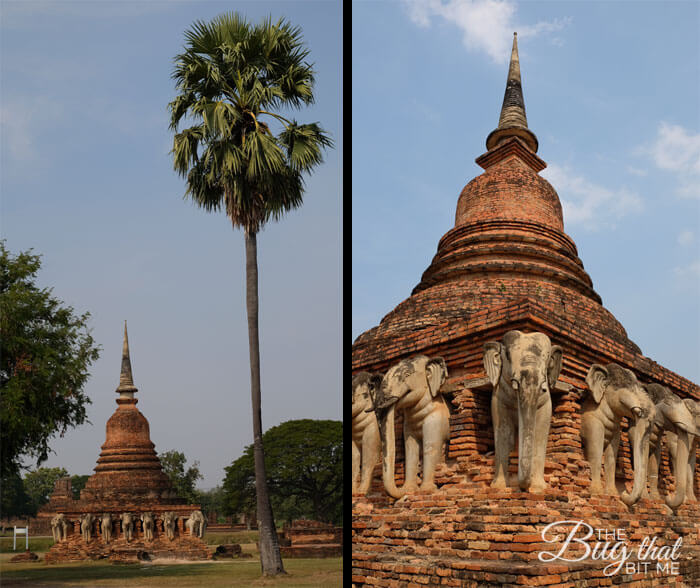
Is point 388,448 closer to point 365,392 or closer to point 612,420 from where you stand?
point 365,392

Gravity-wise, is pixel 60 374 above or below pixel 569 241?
below

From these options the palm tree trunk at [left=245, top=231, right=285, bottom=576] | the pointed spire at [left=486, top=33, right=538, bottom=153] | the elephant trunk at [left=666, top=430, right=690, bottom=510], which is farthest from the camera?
the pointed spire at [left=486, top=33, right=538, bottom=153]

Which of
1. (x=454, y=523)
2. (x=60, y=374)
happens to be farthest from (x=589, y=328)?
(x=60, y=374)

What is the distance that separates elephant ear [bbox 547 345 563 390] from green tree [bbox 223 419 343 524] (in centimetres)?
1952

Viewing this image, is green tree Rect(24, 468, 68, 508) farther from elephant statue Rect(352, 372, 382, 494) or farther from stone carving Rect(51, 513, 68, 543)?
elephant statue Rect(352, 372, 382, 494)

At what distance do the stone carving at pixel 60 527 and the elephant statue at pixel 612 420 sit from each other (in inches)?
566

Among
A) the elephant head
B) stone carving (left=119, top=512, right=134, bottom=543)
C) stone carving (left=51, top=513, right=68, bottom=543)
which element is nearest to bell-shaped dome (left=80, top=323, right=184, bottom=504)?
stone carving (left=119, top=512, right=134, bottom=543)

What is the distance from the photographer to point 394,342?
390 inches

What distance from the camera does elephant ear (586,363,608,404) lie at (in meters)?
8.65

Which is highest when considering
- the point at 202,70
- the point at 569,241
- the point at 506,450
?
the point at 202,70

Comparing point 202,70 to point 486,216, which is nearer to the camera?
point 202,70

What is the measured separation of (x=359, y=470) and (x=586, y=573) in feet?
11.0

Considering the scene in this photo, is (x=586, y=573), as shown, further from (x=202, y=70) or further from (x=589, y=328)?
(x=202, y=70)

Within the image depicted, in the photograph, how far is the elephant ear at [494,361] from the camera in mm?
8039
